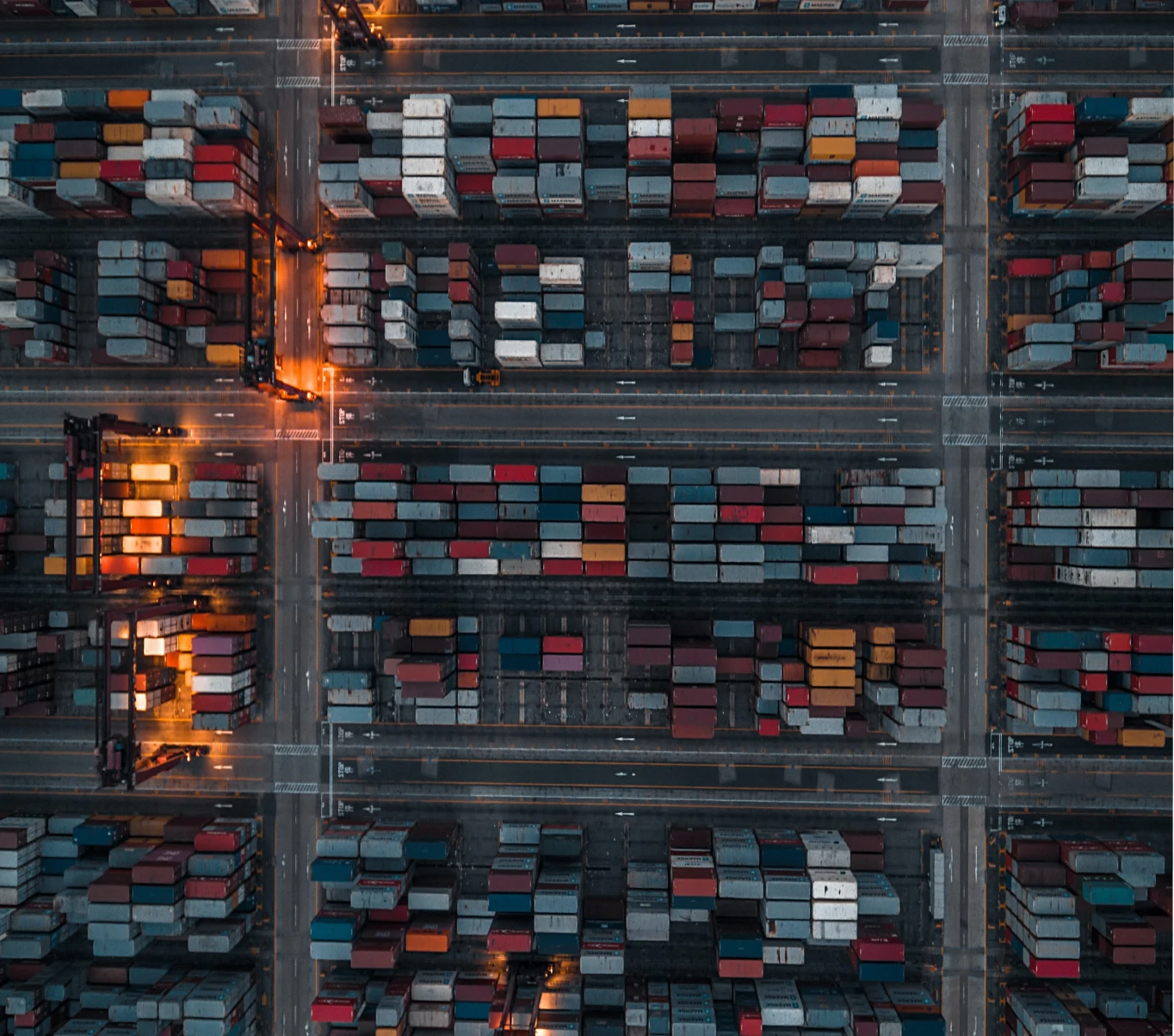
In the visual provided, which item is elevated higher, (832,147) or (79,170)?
(79,170)

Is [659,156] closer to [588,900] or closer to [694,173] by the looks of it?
[694,173]

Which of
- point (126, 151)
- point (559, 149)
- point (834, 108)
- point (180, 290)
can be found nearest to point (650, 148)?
point (559, 149)

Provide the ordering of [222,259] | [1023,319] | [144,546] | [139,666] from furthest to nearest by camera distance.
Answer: [222,259], [144,546], [139,666], [1023,319]

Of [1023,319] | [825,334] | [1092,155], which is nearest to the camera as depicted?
[1092,155]

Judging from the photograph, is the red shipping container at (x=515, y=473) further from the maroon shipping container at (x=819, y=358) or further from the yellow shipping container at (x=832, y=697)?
the yellow shipping container at (x=832, y=697)

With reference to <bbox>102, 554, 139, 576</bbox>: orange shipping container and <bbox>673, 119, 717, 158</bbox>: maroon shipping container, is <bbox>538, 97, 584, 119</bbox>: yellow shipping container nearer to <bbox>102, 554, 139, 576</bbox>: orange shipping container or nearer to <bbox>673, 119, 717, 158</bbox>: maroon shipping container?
<bbox>673, 119, 717, 158</bbox>: maroon shipping container

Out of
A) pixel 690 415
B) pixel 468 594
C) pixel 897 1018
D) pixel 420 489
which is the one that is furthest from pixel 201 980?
pixel 690 415

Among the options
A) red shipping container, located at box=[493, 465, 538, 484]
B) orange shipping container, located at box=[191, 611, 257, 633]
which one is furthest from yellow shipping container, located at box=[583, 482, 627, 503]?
orange shipping container, located at box=[191, 611, 257, 633]
